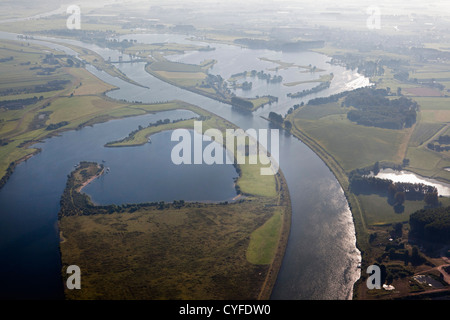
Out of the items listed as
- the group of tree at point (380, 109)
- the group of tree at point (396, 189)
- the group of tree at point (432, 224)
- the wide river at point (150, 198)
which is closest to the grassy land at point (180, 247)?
the wide river at point (150, 198)

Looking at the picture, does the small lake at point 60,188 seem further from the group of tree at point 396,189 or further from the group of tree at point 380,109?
the group of tree at point 380,109

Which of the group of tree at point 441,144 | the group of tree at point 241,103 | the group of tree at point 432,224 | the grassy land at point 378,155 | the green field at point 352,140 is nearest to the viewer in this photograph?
the grassy land at point 378,155

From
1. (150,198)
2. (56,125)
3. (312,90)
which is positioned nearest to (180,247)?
(150,198)

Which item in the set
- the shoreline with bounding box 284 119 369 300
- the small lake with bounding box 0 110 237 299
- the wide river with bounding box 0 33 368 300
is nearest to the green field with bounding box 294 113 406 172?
the shoreline with bounding box 284 119 369 300

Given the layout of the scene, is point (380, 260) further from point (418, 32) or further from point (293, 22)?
point (293, 22)

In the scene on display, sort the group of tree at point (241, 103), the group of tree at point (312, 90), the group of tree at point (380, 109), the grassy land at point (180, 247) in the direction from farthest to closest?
the group of tree at point (312, 90), the group of tree at point (241, 103), the group of tree at point (380, 109), the grassy land at point (180, 247)
